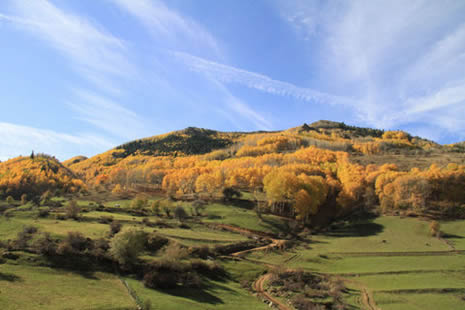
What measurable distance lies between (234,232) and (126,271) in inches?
1733

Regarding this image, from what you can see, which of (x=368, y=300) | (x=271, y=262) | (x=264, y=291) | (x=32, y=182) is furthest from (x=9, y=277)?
(x=32, y=182)

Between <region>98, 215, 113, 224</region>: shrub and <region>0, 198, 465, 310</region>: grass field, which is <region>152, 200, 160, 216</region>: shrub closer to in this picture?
<region>0, 198, 465, 310</region>: grass field

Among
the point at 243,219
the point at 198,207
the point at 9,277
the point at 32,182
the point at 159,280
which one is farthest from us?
the point at 32,182

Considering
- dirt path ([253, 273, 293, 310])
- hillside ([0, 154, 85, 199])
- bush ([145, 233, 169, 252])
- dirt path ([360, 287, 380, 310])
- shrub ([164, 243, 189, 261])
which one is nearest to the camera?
dirt path ([360, 287, 380, 310])

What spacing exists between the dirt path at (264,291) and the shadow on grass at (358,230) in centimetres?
4413

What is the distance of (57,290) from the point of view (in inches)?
1416

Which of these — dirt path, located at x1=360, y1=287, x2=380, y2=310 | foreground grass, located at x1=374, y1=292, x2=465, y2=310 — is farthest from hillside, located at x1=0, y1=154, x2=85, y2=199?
foreground grass, located at x1=374, y1=292, x2=465, y2=310

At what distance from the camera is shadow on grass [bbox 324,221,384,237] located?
8556cm

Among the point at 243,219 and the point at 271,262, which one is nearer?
the point at 271,262

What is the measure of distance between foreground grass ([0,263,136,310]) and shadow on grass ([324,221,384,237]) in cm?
7262

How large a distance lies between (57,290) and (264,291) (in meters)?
33.8

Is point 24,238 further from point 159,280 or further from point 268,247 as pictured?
point 268,247

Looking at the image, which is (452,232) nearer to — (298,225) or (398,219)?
(398,219)

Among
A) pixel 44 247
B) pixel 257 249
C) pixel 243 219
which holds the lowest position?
pixel 257 249
